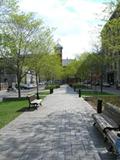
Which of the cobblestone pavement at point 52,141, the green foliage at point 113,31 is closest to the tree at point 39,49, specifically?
the green foliage at point 113,31

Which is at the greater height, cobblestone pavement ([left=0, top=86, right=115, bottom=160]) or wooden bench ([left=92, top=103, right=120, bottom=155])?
wooden bench ([left=92, top=103, right=120, bottom=155])

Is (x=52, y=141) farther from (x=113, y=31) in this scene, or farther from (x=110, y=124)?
(x=113, y=31)

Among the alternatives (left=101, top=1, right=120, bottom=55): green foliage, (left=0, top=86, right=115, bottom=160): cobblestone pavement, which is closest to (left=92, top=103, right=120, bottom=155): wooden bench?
(left=0, top=86, right=115, bottom=160): cobblestone pavement

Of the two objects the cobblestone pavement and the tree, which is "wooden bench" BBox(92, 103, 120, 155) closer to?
the cobblestone pavement

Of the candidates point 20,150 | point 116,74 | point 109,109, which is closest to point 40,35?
point 109,109

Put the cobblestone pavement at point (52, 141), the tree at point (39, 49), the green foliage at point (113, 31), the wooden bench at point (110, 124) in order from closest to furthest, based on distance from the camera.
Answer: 1. the cobblestone pavement at point (52, 141)
2. the wooden bench at point (110, 124)
3. the green foliage at point (113, 31)
4. the tree at point (39, 49)

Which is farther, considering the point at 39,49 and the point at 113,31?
the point at 39,49

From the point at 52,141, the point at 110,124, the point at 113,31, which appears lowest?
the point at 52,141

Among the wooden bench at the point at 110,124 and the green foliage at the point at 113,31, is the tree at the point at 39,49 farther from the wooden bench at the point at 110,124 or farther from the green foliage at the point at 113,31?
the wooden bench at the point at 110,124

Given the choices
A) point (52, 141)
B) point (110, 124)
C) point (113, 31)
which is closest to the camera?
point (52, 141)

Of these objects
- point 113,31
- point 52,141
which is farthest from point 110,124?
point 113,31

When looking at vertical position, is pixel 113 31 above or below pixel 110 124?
above

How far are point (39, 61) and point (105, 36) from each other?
15738 millimetres

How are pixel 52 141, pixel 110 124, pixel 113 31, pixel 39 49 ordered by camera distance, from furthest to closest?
pixel 39 49
pixel 113 31
pixel 110 124
pixel 52 141
